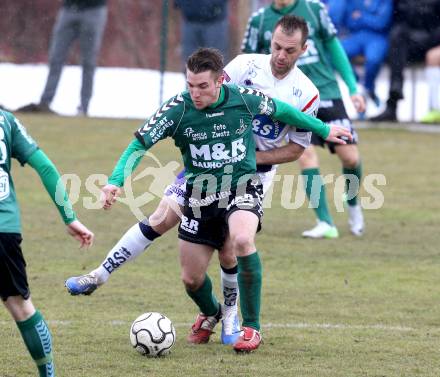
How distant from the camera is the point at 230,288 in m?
6.85

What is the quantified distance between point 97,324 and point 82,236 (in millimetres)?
1772

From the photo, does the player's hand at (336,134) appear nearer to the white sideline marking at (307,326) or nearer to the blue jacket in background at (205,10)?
the white sideline marking at (307,326)

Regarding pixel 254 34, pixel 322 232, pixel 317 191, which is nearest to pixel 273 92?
pixel 254 34

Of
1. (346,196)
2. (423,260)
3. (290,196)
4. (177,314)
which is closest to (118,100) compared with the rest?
(290,196)

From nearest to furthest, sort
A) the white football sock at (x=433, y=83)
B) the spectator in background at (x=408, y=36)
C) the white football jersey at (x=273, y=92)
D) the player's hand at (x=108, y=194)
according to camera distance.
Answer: the player's hand at (x=108, y=194), the white football jersey at (x=273, y=92), the spectator in background at (x=408, y=36), the white football sock at (x=433, y=83)

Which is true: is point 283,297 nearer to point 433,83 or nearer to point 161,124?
point 161,124

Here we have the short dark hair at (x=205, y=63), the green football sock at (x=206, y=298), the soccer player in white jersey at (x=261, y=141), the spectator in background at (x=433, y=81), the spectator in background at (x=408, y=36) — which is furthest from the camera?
the spectator in background at (x=408, y=36)

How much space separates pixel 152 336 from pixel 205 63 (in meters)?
1.57

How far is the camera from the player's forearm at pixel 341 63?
10062 millimetres

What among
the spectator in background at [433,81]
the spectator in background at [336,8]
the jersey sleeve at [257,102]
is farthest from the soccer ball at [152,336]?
the spectator in background at [433,81]

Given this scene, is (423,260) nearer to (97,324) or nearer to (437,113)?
(97,324)

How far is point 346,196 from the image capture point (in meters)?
10.8

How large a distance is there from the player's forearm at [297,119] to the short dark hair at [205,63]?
0.54m

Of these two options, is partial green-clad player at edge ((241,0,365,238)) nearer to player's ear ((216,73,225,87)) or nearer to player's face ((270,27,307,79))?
player's face ((270,27,307,79))
